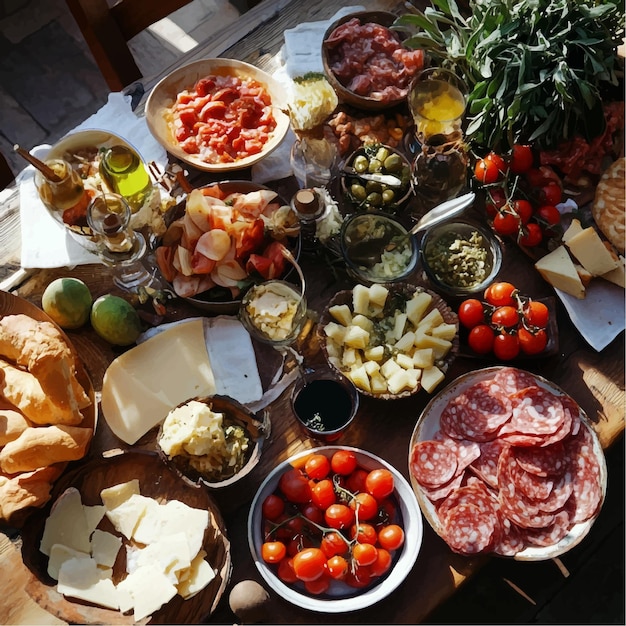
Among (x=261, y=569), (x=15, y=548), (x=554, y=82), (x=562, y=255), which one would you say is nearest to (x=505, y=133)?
(x=554, y=82)

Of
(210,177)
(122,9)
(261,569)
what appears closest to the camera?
(261,569)

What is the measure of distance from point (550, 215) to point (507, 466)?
731 mm

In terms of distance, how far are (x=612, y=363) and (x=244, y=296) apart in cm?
102

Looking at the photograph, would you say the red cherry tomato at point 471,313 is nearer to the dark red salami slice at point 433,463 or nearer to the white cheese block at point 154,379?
the dark red salami slice at point 433,463

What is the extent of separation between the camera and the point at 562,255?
69.6 inches

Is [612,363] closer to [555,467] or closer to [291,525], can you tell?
[555,467]

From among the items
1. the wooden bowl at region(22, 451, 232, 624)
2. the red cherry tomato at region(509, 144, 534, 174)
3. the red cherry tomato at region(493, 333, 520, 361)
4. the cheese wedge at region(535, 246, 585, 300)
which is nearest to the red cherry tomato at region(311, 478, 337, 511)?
the wooden bowl at region(22, 451, 232, 624)

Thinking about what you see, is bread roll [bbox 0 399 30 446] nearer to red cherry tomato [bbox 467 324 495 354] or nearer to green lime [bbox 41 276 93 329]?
green lime [bbox 41 276 93 329]

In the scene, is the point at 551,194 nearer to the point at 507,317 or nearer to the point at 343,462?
the point at 507,317

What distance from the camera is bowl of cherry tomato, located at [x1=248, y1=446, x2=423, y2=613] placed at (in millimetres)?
1398

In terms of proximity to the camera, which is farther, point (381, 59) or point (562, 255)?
point (381, 59)

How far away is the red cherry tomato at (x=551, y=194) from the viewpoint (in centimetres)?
181

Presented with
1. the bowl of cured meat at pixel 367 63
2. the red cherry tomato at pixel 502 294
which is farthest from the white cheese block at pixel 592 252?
the bowl of cured meat at pixel 367 63

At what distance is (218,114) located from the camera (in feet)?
6.21
